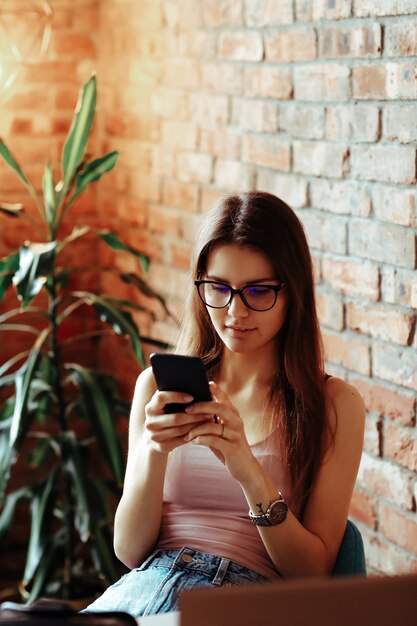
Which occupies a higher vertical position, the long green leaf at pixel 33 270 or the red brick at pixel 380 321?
the long green leaf at pixel 33 270

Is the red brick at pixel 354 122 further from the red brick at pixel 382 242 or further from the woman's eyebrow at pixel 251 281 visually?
the woman's eyebrow at pixel 251 281

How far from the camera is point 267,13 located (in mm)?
2477

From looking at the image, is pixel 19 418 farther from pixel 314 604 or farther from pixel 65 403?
pixel 314 604

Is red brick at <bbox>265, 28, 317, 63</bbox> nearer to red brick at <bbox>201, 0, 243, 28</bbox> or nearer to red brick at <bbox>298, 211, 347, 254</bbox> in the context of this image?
red brick at <bbox>201, 0, 243, 28</bbox>

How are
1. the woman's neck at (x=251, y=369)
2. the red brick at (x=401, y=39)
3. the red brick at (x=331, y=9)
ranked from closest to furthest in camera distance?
the woman's neck at (x=251, y=369), the red brick at (x=401, y=39), the red brick at (x=331, y=9)

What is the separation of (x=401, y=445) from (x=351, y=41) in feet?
3.01

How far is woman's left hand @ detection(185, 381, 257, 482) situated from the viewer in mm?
1555

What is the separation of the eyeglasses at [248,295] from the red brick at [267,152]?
846mm

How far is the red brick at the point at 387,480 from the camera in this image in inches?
82.8

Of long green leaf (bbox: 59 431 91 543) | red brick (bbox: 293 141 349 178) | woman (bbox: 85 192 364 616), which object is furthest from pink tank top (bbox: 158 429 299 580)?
long green leaf (bbox: 59 431 91 543)

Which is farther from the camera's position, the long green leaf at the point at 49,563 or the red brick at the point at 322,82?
the long green leaf at the point at 49,563

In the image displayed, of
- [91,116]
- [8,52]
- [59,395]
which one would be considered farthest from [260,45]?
[59,395]

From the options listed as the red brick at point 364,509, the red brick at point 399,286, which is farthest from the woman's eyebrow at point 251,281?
the red brick at point 364,509

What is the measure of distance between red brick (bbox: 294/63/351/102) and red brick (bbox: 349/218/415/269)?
30cm
